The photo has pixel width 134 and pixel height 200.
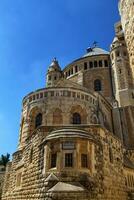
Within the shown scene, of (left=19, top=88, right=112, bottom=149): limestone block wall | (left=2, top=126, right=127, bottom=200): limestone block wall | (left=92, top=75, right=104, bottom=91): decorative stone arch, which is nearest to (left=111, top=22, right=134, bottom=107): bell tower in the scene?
(left=92, top=75, right=104, bottom=91): decorative stone arch

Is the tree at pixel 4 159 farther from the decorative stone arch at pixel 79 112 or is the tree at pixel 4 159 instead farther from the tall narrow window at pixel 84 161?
the tall narrow window at pixel 84 161

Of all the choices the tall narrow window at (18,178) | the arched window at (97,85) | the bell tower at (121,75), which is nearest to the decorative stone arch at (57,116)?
the tall narrow window at (18,178)

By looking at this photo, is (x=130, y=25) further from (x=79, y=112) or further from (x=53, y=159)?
(x=79, y=112)

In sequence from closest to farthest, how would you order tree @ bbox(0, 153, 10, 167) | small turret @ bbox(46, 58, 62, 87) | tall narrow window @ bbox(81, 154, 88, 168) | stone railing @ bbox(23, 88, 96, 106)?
1. tall narrow window @ bbox(81, 154, 88, 168)
2. stone railing @ bbox(23, 88, 96, 106)
3. small turret @ bbox(46, 58, 62, 87)
4. tree @ bbox(0, 153, 10, 167)

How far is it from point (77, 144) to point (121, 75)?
19.9 m

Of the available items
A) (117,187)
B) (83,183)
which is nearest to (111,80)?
(117,187)

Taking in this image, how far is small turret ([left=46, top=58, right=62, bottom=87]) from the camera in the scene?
36594 millimetres

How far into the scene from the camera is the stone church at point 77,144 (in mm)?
11531

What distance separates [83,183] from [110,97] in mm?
20782

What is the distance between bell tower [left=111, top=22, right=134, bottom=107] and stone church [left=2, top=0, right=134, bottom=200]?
13cm

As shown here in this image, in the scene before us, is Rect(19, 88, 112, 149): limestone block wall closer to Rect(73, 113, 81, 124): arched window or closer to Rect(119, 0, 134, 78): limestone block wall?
Rect(73, 113, 81, 124): arched window

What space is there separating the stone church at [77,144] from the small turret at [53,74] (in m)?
10.7

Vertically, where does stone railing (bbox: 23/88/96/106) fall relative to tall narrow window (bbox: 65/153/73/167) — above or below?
above

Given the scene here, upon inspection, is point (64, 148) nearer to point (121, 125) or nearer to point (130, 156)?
point (130, 156)
